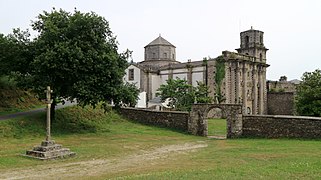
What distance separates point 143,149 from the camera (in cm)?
1667

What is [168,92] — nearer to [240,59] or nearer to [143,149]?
[240,59]

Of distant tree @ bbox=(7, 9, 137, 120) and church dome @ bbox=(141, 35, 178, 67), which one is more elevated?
church dome @ bbox=(141, 35, 178, 67)

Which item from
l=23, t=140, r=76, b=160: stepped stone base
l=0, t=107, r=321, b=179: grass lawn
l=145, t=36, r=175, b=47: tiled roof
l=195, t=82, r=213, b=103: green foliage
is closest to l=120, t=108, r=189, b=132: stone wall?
l=0, t=107, r=321, b=179: grass lawn

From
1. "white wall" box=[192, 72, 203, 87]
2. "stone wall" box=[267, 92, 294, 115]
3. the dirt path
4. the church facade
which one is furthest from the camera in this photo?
"stone wall" box=[267, 92, 294, 115]

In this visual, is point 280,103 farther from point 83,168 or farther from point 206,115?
point 83,168

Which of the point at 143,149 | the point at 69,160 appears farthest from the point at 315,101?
the point at 69,160

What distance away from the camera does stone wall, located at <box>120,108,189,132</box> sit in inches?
1039

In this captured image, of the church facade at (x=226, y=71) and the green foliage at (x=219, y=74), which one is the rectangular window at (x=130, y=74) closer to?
the church facade at (x=226, y=71)

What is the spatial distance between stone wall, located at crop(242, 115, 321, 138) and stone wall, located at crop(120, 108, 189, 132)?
5.07 m

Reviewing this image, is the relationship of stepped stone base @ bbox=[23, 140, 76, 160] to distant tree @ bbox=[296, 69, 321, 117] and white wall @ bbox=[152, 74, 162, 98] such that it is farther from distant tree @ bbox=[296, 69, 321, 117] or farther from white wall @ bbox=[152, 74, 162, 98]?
white wall @ bbox=[152, 74, 162, 98]

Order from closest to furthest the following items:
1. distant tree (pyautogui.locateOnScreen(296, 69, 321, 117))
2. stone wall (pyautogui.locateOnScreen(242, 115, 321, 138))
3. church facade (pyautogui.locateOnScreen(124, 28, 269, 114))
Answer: stone wall (pyautogui.locateOnScreen(242, 115, 321, 138)), distant tree (pyautogui.locateOnScreen(296, 69, 321, 117)), church facade (pyautogui.locateOnScreen(124, 28, 269, 114))

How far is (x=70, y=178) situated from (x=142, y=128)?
16.6 m

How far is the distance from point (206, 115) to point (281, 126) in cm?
553

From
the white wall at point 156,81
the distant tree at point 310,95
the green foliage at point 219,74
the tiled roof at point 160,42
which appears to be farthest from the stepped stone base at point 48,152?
the tiled roof at point 160,42
